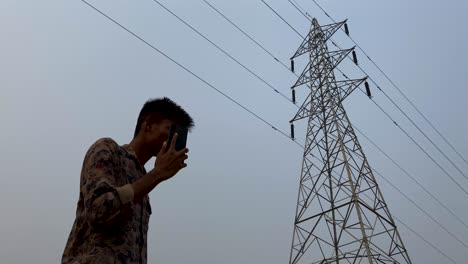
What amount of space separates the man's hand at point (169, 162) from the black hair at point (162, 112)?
46 centimetres

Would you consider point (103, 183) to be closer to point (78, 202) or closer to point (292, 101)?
point (78, 202)

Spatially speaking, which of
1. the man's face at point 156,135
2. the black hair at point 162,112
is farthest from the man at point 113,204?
the black hair at point 162,112

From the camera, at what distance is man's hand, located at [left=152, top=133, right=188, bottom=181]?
6.22 ft

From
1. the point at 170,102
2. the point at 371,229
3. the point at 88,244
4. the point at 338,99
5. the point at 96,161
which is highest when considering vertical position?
the point at 338,99

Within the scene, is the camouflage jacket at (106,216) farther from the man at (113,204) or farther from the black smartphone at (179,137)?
the black smartphone at (179,137)

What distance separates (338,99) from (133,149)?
12.3 m

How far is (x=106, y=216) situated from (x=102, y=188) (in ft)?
0.41

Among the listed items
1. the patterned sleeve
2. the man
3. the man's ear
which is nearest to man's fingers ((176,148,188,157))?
the man

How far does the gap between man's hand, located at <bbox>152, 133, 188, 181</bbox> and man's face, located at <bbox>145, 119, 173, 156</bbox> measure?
335 millimetres

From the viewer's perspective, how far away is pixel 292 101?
16.0 m

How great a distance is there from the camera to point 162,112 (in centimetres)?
245

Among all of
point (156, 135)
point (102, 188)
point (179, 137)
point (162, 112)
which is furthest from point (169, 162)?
point (162, 112)

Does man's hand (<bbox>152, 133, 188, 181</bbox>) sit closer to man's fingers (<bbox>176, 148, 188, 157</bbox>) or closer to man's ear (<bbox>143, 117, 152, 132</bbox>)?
man's fingers (<bbox>176, 148, 188, 157</bbox>)

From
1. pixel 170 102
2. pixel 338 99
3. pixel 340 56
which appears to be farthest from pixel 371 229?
pixel 170 102
